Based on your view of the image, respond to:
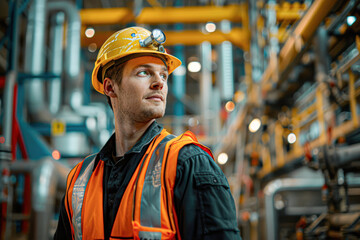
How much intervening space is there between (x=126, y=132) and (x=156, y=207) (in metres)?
0.57

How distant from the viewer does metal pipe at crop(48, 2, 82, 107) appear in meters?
8.38

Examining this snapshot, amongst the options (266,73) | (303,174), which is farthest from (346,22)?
(303,174)

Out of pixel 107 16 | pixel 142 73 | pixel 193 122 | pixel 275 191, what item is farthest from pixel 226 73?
pixel 142 73

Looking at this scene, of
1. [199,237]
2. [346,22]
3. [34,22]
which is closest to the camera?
[199,237]

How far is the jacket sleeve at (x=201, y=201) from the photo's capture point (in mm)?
1452

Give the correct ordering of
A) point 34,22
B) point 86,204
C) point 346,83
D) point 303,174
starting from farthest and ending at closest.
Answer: point 303,174 → point 34,22 → point 346,83 → point 86,204

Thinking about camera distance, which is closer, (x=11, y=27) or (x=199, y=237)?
(x=199, y=237)

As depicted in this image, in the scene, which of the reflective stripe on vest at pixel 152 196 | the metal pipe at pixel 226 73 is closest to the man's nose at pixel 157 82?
the reflective stripe on vest at pixel 152 196

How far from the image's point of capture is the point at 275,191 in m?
6.42

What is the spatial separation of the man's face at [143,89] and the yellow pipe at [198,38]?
8.09 m

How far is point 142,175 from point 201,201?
0.92 feet

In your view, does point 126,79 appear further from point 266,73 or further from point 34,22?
point 34,22

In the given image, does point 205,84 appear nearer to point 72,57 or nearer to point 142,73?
point 72,57

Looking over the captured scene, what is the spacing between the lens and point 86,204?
1.86m
